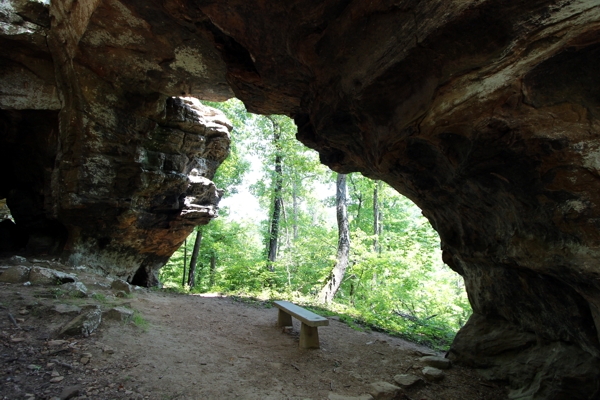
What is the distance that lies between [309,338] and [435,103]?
4073 mm

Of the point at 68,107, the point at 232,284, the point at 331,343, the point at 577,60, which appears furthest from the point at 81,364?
the point at 232,284

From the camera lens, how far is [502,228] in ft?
12.9

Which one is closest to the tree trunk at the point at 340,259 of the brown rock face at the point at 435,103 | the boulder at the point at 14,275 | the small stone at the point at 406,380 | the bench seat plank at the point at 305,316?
the bench seat plank at the point at 305,316

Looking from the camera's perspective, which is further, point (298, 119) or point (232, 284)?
point (232, 284)

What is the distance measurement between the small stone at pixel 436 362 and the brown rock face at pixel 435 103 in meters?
0.32

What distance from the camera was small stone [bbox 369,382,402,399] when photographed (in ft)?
12.5

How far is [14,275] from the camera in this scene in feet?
18.5

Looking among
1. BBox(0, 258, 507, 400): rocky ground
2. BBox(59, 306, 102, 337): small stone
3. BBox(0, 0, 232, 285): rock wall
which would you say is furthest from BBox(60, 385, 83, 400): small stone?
BBox(0, 0, 232, 285): rock wall

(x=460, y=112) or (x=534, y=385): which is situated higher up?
(x=460, y=112)

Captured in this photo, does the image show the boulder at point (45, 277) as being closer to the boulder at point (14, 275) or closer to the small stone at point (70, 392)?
the boulder at point (14, 275)

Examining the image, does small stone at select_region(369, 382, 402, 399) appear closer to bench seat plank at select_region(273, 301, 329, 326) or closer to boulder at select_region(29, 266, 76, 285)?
bench seat plank at select_region(273, 301, 329, 326)

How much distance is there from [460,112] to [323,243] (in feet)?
42.8

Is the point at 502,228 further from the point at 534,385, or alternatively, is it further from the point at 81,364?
the point at 81,364

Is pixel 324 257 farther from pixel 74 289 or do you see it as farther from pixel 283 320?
pixel 74 289
